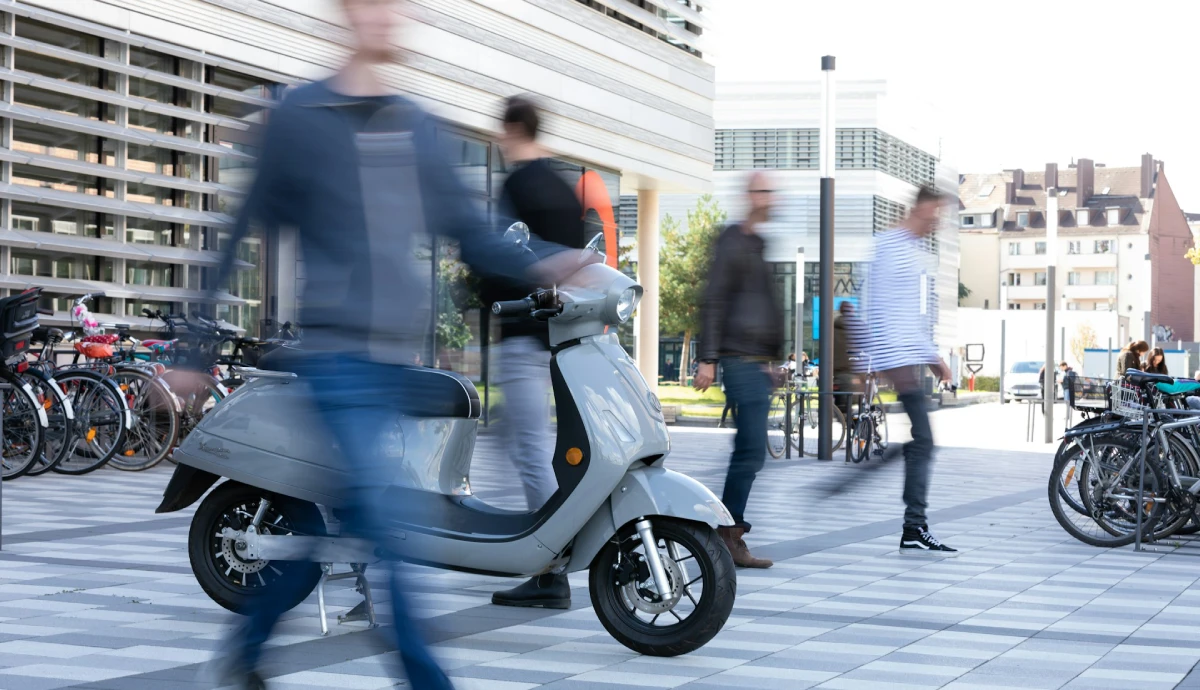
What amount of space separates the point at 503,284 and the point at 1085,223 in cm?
11975

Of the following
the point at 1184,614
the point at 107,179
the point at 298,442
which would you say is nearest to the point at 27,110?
the point at 107,179

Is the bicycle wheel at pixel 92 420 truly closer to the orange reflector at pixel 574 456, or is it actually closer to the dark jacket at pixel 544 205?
the dark jacket at pixel 544 205

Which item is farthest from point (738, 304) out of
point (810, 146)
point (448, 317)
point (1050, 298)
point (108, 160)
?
point (810, 146)

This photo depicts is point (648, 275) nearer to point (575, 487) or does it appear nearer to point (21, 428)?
point (21, 428)

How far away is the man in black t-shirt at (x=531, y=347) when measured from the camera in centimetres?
621

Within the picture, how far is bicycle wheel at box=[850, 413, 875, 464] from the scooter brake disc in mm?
11381

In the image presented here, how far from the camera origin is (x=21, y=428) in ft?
37.8

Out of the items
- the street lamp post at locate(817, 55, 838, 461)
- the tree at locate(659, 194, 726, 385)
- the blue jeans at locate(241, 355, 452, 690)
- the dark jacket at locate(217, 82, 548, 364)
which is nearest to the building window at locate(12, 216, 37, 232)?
the street lamp post at locate(817, 55, 838, 461)

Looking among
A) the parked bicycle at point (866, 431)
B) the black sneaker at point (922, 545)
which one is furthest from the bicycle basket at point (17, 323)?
the parked bicycle at point (866, 431)

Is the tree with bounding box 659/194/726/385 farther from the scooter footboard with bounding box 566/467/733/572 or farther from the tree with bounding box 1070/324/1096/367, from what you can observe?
the scooter footboard with bounding box 566/467/733/572

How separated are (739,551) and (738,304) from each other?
1.22m

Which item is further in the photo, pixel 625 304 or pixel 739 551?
pixel 739 551

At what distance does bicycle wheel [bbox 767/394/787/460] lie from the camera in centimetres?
1731

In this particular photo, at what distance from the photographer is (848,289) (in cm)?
5872
